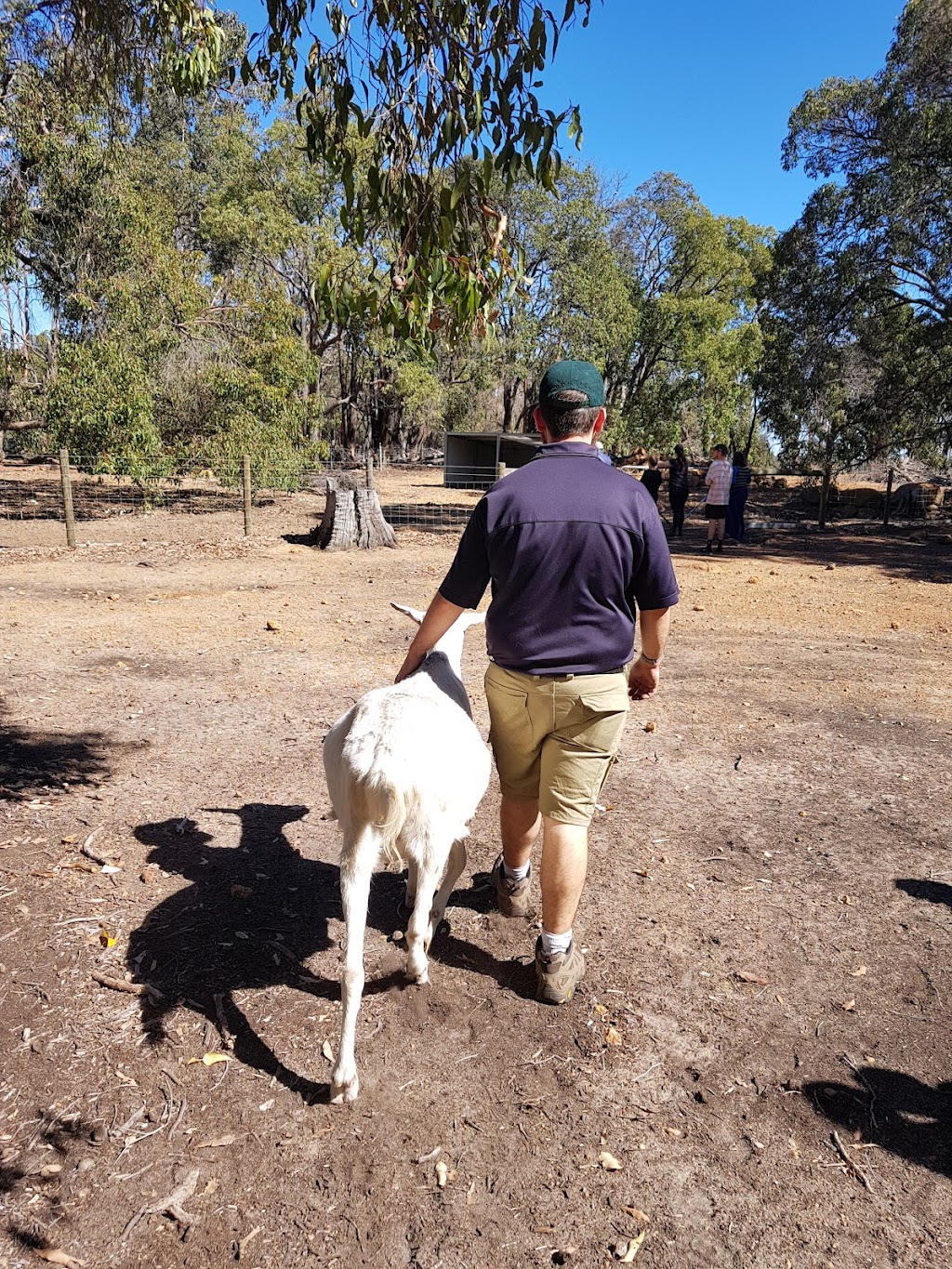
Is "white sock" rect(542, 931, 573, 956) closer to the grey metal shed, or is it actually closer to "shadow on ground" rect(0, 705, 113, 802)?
"shadow on ground" rect(0, 705, 113, 802)

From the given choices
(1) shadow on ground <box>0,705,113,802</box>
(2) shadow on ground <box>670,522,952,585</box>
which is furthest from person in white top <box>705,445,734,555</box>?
(1) shadow on ground <box>0,705,113,802</box>

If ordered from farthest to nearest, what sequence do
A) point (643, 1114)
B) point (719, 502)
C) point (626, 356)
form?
point (626, 356)
point (719, 502)
point (643, 1114)

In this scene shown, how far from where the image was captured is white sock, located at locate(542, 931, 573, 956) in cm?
293

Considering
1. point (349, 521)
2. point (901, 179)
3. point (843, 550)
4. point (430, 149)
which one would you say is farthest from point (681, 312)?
point (430, 149)

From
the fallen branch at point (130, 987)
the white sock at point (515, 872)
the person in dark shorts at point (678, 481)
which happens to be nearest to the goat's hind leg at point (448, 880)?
the white sock at point (515, 872)

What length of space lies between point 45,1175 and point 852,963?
2.85 metres

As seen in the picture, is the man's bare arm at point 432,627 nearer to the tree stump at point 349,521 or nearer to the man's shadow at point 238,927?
the man's shadow at point 238,927

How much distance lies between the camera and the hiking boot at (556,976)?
2941 millimetres

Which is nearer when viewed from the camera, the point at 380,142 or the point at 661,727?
the point at 380,142

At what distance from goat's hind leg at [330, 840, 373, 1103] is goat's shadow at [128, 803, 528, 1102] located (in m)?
0.11

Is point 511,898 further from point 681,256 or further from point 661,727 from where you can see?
point 681,256

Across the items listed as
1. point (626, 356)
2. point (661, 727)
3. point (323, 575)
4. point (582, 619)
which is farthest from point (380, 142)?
point (626, 356)

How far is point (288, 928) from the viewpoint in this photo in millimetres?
3377

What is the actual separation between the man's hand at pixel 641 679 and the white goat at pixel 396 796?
0.60m
